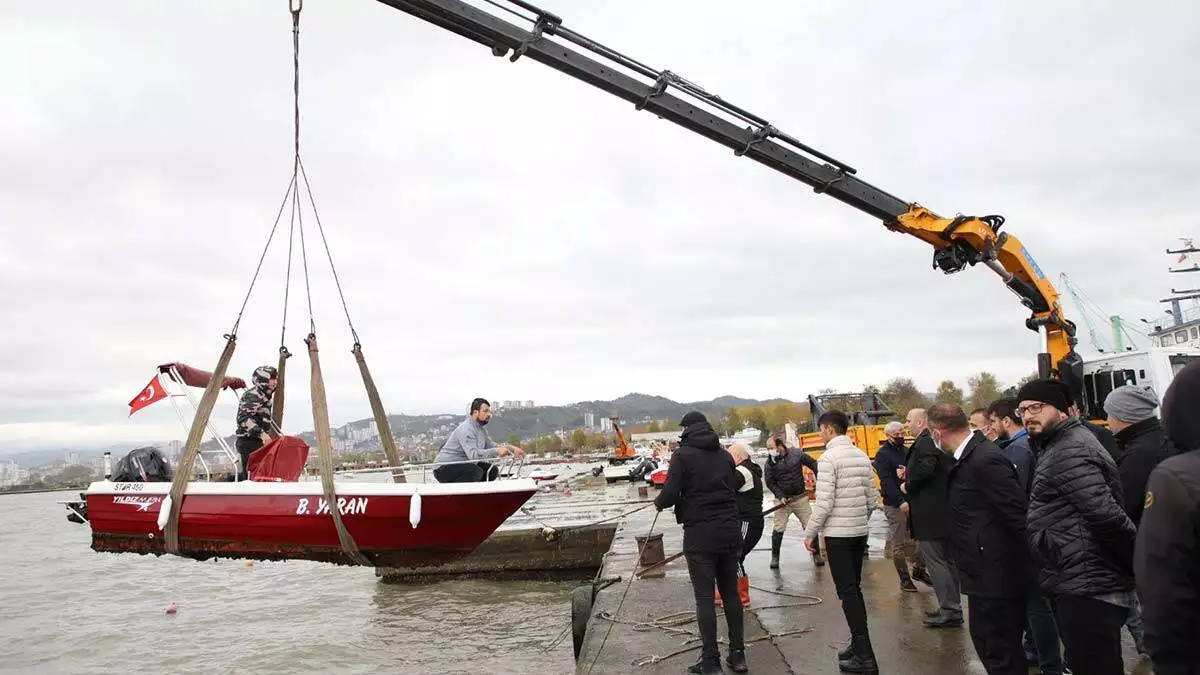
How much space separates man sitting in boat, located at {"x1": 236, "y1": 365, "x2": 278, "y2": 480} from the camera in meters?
7.67

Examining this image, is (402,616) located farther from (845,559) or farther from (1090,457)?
(1090,457)

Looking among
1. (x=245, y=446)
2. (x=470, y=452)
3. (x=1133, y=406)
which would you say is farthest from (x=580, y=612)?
(x=1133, y=406)

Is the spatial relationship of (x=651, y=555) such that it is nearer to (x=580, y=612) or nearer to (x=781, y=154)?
(x=580, y=612)

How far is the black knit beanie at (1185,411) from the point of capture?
189cm

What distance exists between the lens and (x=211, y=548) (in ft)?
24.0

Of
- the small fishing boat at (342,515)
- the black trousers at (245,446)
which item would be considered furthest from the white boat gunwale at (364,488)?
the black trousers at (245,446)

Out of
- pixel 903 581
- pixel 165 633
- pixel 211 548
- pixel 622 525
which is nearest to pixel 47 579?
pixel 165 633

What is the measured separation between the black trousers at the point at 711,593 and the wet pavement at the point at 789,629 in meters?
0.38

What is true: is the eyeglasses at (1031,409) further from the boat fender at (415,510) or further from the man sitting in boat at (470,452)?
the boat fender at (415,510)

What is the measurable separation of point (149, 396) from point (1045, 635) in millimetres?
8716

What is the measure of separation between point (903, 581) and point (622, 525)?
8.46 meters

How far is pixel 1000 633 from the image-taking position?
3.64m

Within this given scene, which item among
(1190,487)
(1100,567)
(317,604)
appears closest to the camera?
(1190,487)

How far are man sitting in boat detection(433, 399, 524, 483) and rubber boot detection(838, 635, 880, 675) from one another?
3507 mm
